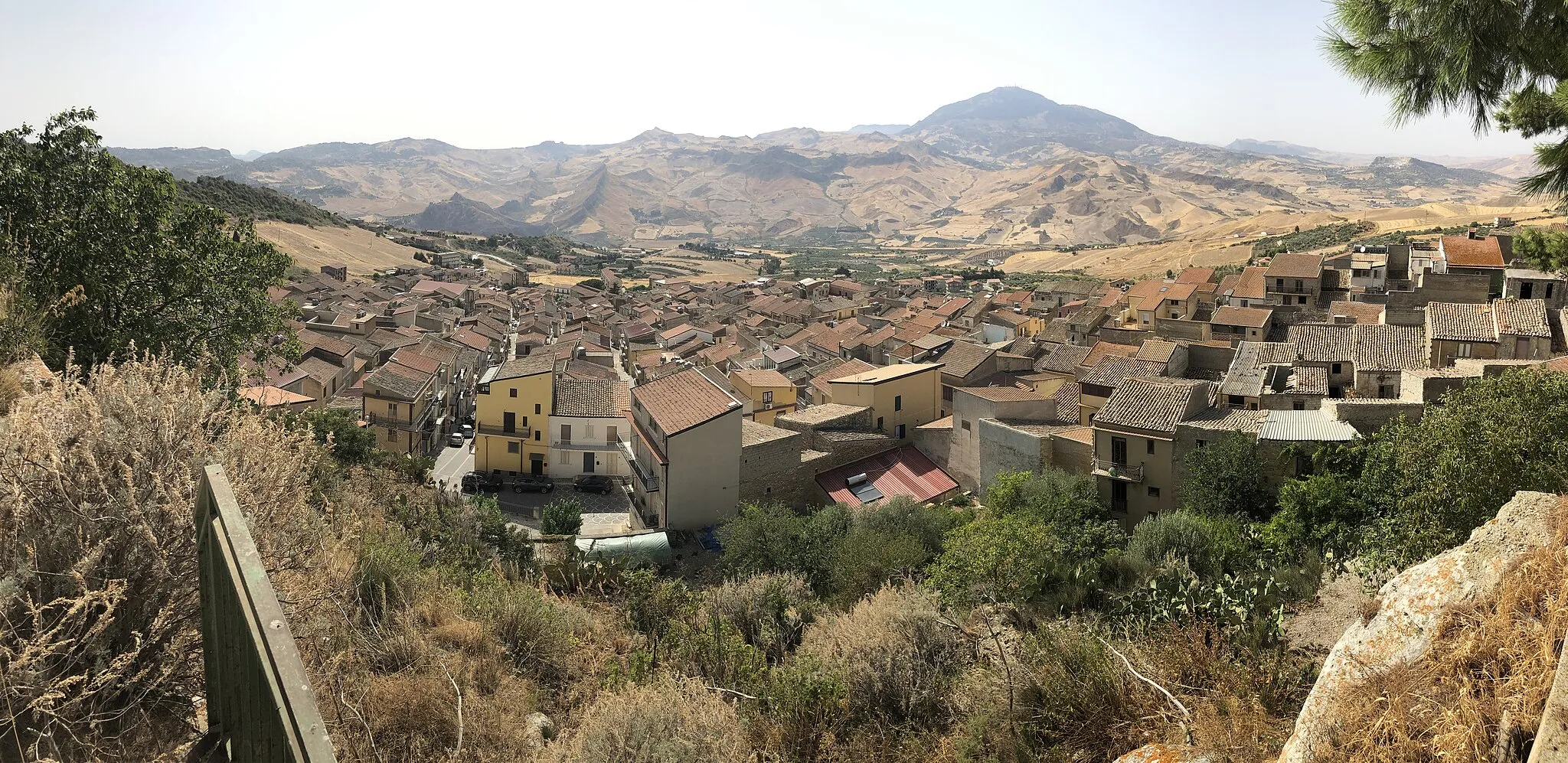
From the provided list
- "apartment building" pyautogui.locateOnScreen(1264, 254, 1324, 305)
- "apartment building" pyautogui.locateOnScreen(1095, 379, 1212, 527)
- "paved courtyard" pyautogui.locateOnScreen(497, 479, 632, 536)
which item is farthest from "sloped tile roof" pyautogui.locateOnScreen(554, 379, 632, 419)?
"apartment building" pyautogui.locateOnScreen(1264, 254, 1324, 305)

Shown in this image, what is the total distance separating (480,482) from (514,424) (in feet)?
8.43

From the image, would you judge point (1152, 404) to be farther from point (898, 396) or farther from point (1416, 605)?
point (1416, 605)

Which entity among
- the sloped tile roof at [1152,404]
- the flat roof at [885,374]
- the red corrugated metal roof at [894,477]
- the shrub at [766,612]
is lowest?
the red corrugated metal roof at [894,477]

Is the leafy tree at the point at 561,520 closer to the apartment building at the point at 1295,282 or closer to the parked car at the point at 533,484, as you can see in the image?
the parked car at the point at 533,484

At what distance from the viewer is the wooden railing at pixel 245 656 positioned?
248cm

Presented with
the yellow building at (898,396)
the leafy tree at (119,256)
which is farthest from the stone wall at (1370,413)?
the leafy tree at (119,256)

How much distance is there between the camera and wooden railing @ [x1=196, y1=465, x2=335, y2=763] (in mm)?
2482

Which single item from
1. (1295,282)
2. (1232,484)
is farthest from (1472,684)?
(1295,282)

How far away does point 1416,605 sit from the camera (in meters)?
4.82

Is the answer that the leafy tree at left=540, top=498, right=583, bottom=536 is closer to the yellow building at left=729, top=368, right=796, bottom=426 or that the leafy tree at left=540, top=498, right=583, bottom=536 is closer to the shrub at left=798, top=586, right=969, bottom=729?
the yellow building at left=729, top=368, right=796, bottom=426

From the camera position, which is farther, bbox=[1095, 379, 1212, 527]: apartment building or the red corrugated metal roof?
the red corrugated metal roof

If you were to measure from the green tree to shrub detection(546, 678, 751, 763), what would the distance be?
798 centimetres

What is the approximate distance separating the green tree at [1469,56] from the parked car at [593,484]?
26.4 m

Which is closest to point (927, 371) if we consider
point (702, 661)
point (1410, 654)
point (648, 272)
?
point (702, 661)
